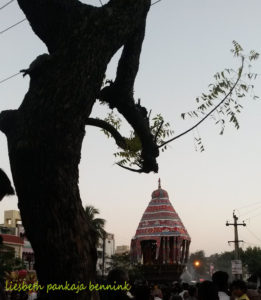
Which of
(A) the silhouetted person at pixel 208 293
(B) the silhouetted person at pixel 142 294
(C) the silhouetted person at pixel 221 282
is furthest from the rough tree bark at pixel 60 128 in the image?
(C) the silhouetted person at pixel 221 282

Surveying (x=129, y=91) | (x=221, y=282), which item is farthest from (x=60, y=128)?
(x=221, y=282)

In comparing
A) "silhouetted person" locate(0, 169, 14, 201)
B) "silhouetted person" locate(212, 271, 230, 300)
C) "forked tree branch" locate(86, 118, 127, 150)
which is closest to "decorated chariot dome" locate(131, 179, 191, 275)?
"silhouetted person" locate(212, 271, 230, 300)

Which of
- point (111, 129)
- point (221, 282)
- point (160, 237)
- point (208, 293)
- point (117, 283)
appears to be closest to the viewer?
point (117, 283)

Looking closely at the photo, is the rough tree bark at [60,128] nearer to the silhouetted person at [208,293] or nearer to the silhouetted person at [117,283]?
the silhouetted person at [117,283]

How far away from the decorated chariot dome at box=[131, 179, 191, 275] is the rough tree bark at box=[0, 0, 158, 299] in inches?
821

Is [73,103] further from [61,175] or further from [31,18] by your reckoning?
[31,18]

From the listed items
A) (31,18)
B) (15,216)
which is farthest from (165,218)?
(15,216)

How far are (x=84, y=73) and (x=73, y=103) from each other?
295 millimetres

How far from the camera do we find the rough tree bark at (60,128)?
312 cm

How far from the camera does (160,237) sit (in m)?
24.9

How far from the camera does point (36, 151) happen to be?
317 centimetres

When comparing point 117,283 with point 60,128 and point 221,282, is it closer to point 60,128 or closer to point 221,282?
point 60,128

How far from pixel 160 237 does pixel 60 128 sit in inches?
881

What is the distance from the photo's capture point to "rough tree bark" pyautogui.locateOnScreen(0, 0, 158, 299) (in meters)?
3.12
